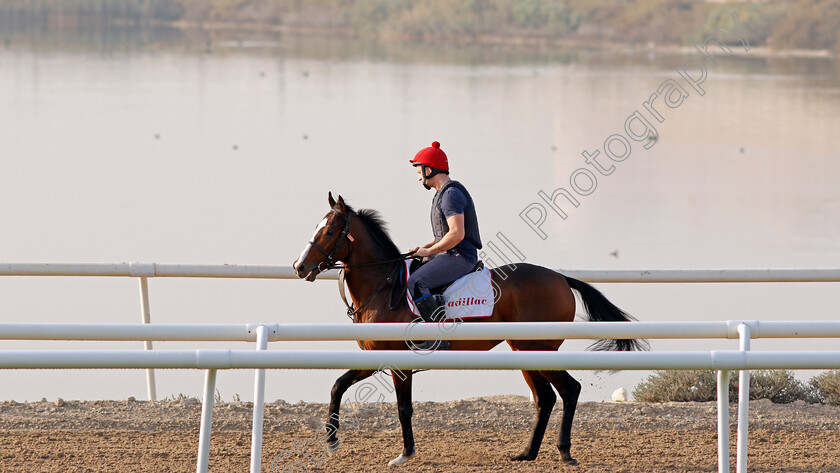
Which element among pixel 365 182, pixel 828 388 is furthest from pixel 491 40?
pixel 828 388

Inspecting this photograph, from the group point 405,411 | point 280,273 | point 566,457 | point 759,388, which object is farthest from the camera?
point 759,388

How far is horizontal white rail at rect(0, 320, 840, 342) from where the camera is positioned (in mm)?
4168

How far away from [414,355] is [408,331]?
0.49 meters

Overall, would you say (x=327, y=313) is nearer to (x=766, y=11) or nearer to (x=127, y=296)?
(x=127, y=296)

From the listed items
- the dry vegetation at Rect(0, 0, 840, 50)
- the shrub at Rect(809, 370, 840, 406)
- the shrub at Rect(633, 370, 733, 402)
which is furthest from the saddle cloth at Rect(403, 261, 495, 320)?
the dry vegetation at Rect(0, 0, 840, 50)

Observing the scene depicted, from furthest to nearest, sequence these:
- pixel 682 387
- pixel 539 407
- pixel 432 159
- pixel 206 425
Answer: pixel 682 387, pixel 432 159, pixel 539 407, pixel 206 425

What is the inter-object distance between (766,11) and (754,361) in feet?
239

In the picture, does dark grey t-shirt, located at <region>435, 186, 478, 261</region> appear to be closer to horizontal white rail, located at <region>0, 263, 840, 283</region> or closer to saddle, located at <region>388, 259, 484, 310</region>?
saddle, located at <region>388, 259, 484, 310</region>

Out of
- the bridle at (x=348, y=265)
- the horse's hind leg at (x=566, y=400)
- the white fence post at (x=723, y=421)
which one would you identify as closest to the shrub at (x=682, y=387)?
the horse's hind leg at (x=566, y=400)

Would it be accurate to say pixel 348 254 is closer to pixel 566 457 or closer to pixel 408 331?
pixel 566 457

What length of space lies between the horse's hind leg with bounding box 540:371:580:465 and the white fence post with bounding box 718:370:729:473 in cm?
164

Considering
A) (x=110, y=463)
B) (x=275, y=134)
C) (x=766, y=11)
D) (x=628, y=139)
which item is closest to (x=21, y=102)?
(x=275, y=134)

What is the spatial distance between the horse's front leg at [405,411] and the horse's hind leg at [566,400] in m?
0.79

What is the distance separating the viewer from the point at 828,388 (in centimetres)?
748
